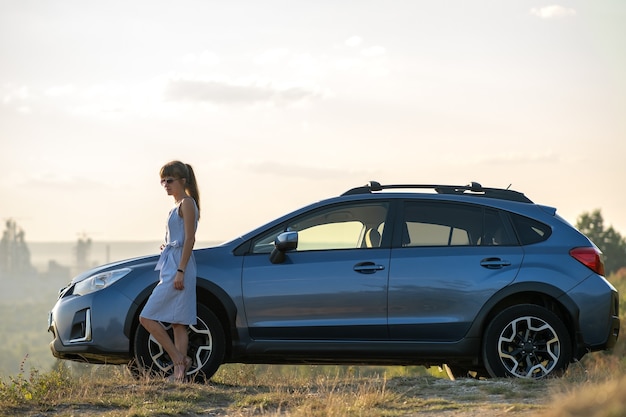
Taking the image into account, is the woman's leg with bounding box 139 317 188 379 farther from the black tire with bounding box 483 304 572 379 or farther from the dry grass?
the black tire with bounding box 483 304 572 379

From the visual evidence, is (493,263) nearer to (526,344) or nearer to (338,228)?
(526,344)

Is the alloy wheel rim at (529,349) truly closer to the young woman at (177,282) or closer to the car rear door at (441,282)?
the car rear door at (441,282)

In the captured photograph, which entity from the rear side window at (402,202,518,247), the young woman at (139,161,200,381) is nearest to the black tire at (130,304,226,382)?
the young woman at (139,161,200,381)

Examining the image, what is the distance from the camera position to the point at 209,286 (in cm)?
947

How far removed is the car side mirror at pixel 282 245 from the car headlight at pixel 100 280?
1.34 metres

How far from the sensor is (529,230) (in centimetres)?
965

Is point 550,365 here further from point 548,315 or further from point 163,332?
point 163,332

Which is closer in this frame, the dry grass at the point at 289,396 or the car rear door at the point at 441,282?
the dry grass at the point at 289,396

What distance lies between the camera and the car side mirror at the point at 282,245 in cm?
921

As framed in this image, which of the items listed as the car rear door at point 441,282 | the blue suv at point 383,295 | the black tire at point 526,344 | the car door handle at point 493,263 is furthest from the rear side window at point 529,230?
the black tire at point 526,344

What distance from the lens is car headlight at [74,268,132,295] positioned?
9617 millimetres

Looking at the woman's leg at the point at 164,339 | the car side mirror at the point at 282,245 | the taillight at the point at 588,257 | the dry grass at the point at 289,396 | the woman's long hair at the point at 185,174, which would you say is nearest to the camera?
the dry grass at the point at 289,396

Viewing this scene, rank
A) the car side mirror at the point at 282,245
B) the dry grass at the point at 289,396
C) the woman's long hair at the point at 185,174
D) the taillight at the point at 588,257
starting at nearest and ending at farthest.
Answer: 1. the dry grass at the point at 289,396
2. the car side mirror at the point at 282,245
3. the taillight at the point at 588,257
4. the woman's long hair at the point at 185,174

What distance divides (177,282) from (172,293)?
10 cm
